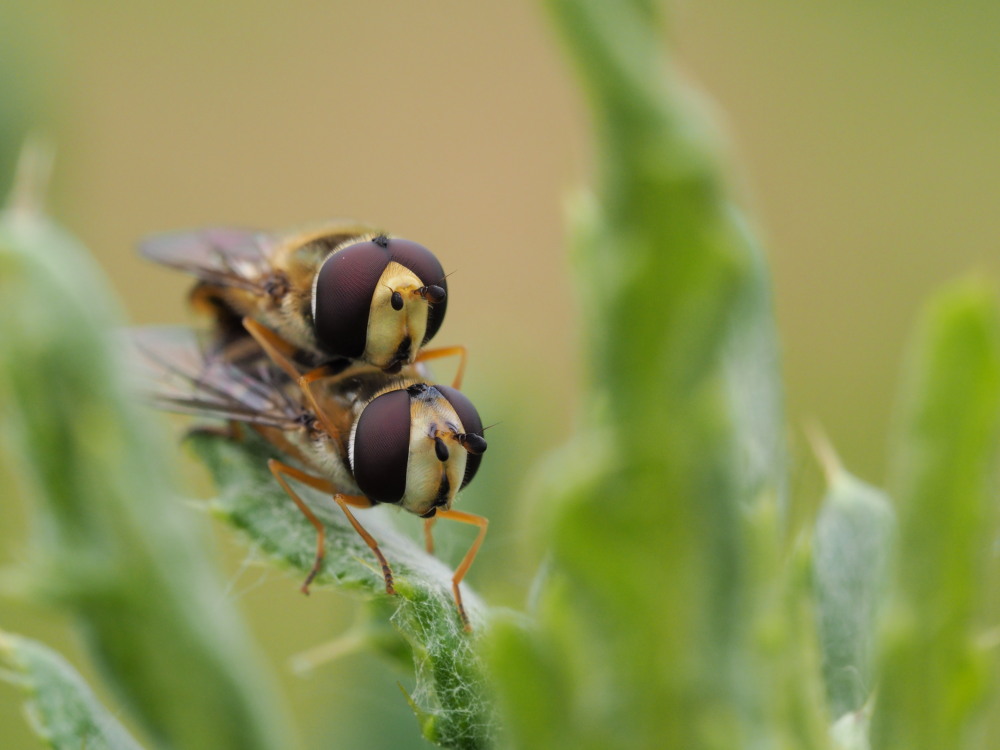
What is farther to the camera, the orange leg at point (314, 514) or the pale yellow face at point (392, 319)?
the pale yellow face at point (392, 319)

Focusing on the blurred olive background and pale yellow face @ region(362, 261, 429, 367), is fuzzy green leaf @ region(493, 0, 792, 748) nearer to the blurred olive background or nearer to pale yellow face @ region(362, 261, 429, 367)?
pale yellow face @ region(362, 261, 429, 367)

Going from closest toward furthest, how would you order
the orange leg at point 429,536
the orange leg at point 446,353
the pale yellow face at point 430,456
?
the pale yellow face at point 430,456
the orange leg at point 429,536
the orange leg at point 446,353

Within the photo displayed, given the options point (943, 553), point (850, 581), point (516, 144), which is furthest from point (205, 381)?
point (516, 144)

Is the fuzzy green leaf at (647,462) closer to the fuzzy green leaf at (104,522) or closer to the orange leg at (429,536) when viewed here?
the fuzzy green leaf at (104,522)

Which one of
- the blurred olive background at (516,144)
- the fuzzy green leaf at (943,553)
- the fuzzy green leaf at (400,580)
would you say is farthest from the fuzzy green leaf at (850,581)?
the blurred olive background at (516,144)

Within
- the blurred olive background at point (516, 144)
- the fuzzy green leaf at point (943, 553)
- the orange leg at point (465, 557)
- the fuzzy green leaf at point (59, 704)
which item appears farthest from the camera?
the blurred olive background at point (516, 144)

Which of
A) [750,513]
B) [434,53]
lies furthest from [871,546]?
[434,53]

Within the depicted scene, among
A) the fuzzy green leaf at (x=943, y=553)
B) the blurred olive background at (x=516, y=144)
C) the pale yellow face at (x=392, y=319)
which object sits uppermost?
the fuzzy green leaf at (x=943, y=553)
